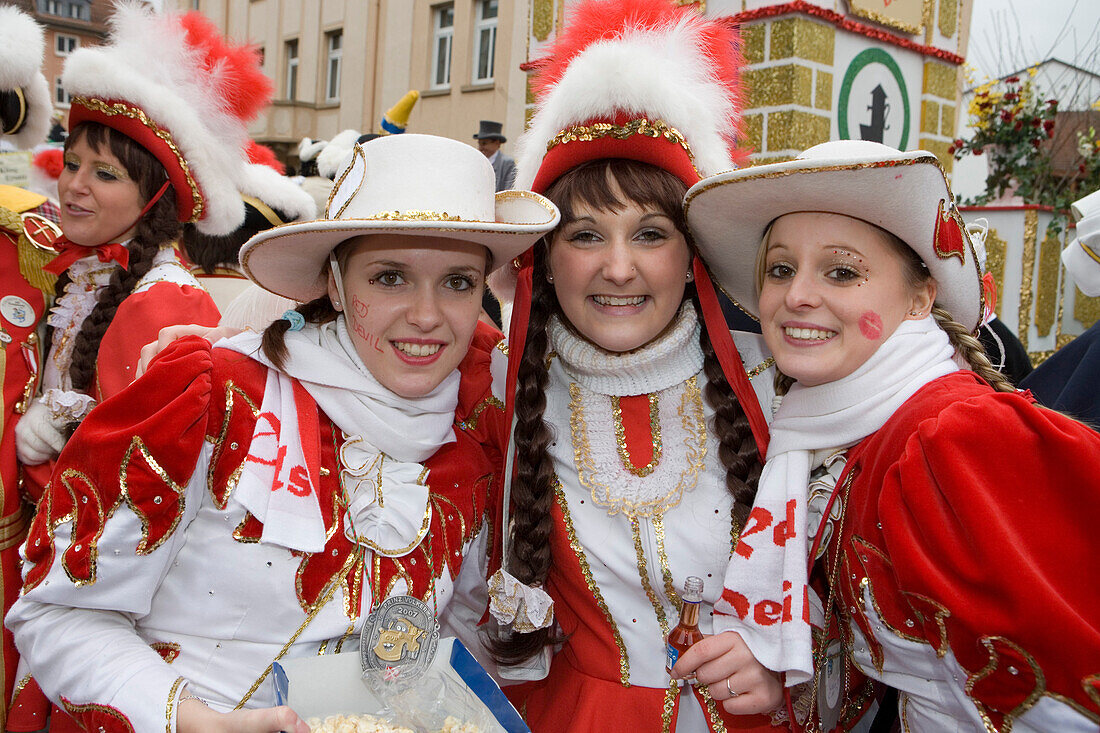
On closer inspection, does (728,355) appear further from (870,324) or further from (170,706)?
(170,706)

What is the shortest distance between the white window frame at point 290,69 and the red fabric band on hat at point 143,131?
19.9 m

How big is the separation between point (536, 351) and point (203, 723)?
1234 mm

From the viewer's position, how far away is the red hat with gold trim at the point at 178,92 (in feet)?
9.80

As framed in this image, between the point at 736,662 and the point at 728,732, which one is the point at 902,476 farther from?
the point at 728,732

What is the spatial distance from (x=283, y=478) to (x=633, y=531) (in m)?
0.85

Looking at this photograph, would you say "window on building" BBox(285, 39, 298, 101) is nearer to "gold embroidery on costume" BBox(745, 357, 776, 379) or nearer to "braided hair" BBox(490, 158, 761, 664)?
"braided hair" BBox(490, 158, 761, 664)

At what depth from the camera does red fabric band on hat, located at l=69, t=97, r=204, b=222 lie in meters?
3.00

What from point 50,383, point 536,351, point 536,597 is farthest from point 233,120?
point 536,597

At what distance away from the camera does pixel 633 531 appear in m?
2.04

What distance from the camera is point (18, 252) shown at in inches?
115

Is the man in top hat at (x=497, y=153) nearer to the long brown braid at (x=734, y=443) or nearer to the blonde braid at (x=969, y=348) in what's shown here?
the long brown braid at (x=734, y=443)

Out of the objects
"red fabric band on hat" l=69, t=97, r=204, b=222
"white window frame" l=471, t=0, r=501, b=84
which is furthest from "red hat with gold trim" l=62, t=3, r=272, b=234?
"white window frame" l=471, t=0, r=501, b=84

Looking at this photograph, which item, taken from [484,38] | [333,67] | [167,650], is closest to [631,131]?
[167,650]

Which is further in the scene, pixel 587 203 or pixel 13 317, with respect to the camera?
pixel 13 317
